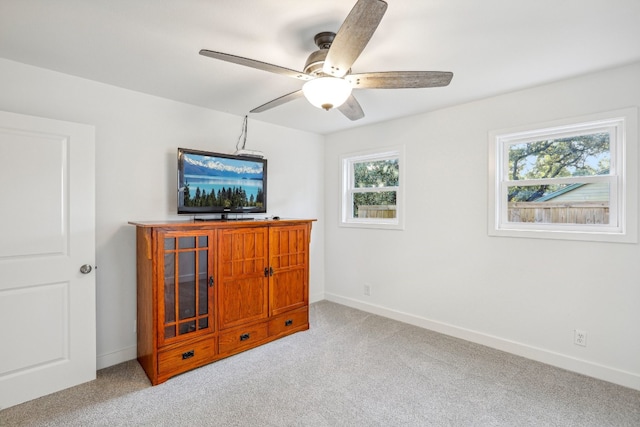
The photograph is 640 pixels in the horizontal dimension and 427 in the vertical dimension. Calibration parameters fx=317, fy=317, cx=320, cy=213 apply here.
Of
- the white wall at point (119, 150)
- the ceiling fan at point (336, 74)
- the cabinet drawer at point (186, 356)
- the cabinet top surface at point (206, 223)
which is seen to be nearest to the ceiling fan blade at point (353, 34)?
the ceiling fan at point (336, 74)

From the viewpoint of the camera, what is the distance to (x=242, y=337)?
2891 mm

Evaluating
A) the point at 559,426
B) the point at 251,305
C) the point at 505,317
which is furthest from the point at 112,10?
the point at 505,317

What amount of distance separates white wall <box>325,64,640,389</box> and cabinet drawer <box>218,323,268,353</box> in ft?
4.89

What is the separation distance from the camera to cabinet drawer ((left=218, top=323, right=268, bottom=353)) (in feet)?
9.10

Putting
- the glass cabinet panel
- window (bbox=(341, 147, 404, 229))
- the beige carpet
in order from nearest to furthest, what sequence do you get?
1. the beige carpet
2. the glass cabinet panel
3. window (bbox=(341, 147, 404, 229))

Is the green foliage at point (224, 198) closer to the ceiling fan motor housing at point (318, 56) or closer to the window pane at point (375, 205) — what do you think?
the window pane at point (375, 205)

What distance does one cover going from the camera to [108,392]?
7.43 feet

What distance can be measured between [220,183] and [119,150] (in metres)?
0.87

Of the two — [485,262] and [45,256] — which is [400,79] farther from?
[45,256]

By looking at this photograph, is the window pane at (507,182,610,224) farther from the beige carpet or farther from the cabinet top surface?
the cabinet top surface

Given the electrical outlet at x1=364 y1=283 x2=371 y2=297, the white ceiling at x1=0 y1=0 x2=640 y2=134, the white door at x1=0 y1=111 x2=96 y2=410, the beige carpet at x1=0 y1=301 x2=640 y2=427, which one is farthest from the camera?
the electrical outlet at x1=364 y1=283 x2=371 y2=297

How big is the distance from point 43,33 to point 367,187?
3.27 metres

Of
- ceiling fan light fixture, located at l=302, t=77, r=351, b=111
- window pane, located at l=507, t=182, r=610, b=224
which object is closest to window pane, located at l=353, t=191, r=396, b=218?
window pane, located at l=507, t=182, r=610, b=224

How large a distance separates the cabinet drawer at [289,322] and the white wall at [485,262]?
956 millimetres
